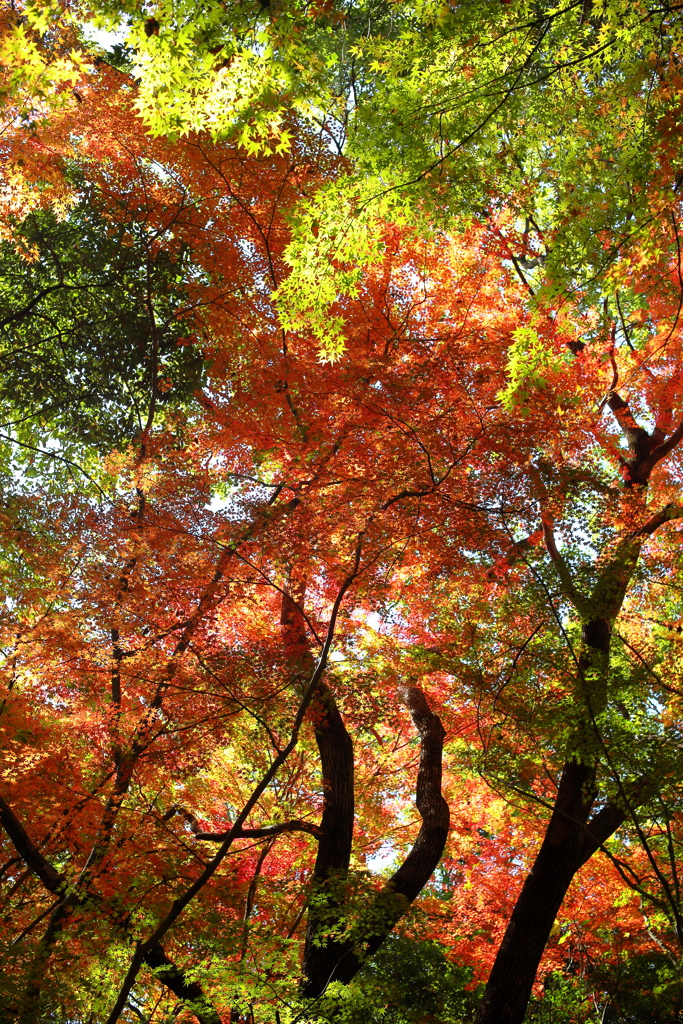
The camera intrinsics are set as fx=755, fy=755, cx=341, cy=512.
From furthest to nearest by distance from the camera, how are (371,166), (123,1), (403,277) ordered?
(403,277), (371,166), (123,1)

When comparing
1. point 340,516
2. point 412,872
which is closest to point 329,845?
point 412,872

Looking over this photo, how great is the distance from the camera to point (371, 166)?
14.6 feet

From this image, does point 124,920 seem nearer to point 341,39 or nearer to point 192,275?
point 192,275

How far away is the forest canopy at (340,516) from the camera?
15.0 feet

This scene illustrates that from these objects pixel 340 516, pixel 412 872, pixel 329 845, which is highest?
pixel 340 516

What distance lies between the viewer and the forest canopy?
4.57 meters

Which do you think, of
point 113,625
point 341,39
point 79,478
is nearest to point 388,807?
point 113,625

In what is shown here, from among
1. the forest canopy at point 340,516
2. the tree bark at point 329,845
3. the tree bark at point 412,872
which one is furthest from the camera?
the tree bark at point 329,845

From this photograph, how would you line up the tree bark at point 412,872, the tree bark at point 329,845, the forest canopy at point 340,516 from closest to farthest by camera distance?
the forest canopy at point 340,516, the tree bark at point 412,872, the tree bark at point 329,845

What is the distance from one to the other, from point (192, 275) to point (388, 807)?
8.69 meters

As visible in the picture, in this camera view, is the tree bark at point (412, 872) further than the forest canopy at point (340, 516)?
Yes

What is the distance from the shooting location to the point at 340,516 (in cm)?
757

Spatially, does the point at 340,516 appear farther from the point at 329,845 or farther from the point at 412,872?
the point at 412,872

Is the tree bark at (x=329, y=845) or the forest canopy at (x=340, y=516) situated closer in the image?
the forest canopy at (x=340, y=516)
